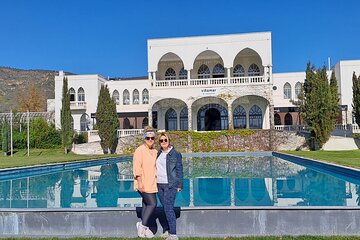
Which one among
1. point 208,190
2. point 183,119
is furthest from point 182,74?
point 208,190

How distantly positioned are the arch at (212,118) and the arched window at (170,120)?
7.26 ft

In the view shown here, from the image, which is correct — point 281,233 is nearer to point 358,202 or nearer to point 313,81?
point 358,202

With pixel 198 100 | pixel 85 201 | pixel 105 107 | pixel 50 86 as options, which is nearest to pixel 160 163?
pixel 85 201

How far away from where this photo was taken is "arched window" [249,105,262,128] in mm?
33656

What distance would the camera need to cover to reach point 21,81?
8325cm

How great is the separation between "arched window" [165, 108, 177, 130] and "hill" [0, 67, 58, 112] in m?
48.6

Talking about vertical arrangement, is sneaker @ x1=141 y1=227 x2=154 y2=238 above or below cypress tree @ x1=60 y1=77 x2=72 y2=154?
below

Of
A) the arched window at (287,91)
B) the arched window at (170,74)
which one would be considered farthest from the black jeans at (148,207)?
the arched window at (287,91)

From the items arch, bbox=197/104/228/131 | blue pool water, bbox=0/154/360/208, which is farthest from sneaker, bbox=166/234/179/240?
arch, bbox=197/104/228/131

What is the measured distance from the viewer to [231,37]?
1220 inches

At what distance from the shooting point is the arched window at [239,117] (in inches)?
1346

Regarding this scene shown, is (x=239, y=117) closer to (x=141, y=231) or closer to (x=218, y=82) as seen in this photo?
(x=218, y=82)

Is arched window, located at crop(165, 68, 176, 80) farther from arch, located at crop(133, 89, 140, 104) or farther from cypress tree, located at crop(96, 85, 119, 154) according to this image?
cypress tree, located at crop(96, 85, 119, 154)

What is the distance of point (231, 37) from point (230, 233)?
87.9 ft
